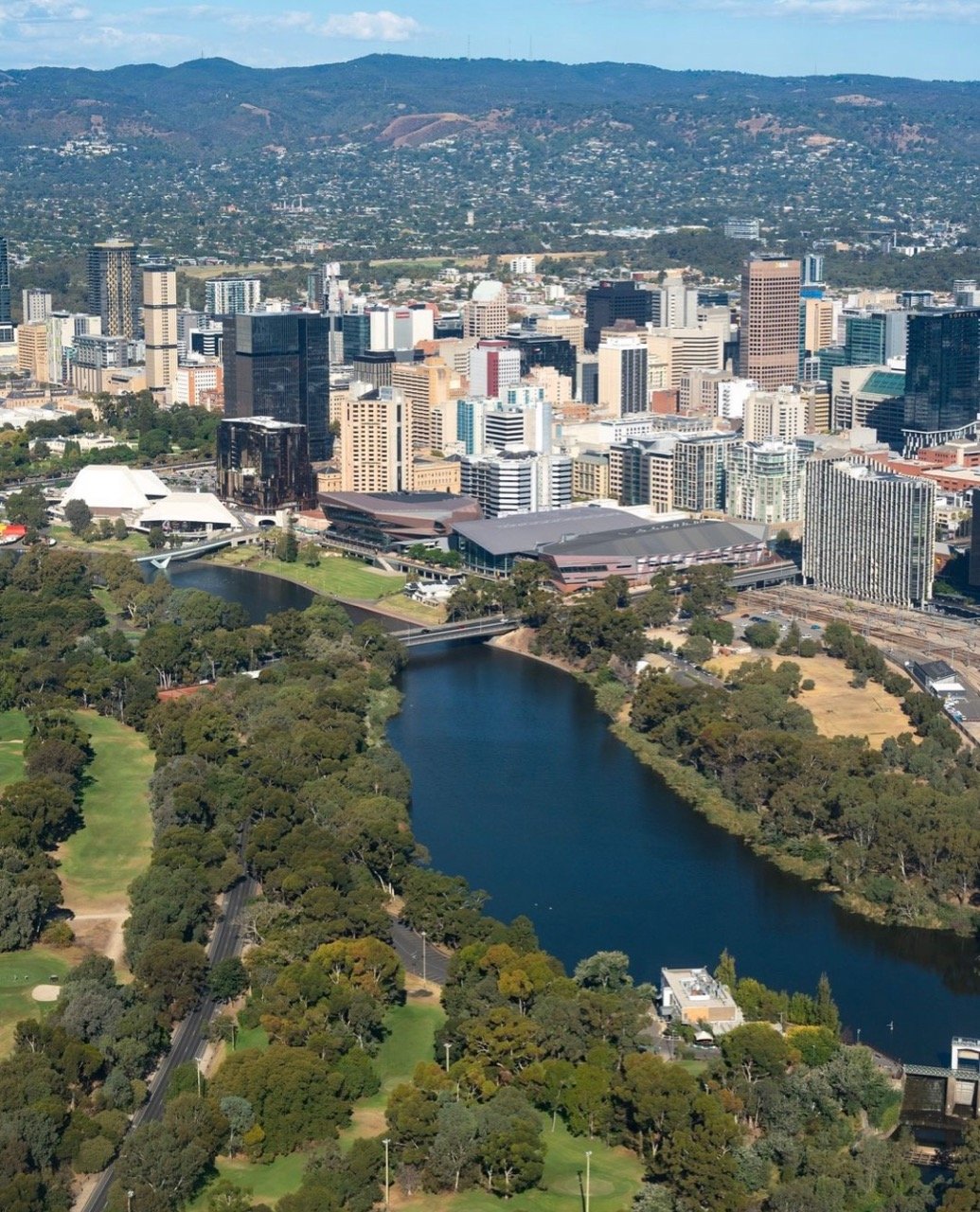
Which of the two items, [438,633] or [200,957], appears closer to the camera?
[200,957]

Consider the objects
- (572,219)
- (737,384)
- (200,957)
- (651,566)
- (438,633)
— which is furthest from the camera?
(572,219)

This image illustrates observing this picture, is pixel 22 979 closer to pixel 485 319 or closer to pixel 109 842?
pixel 109 842

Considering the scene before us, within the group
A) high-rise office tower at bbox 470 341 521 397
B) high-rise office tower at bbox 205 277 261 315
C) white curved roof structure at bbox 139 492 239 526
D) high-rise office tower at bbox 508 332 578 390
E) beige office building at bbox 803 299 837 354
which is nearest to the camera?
white curved roof structure at bbox 139 492 239 526

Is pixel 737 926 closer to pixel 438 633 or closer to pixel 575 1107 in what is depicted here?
pixel 575 1107

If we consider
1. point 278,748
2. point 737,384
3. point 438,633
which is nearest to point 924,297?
point 737,384

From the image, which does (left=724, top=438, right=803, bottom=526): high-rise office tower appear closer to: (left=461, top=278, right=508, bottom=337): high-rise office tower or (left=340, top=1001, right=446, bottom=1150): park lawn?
(left=461, top=278, right=508, bottom=337): high-rise office tower

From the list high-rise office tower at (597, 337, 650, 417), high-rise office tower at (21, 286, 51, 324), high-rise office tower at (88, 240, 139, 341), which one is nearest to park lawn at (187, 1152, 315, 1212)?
high-rise office tower at (597, 337, 650, 417)
